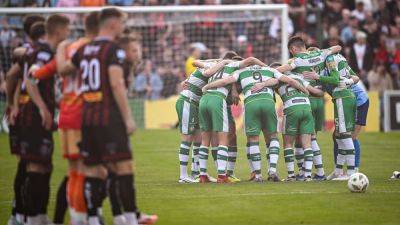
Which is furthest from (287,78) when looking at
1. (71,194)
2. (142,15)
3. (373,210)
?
(142,15)

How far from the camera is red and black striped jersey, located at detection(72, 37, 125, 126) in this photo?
36.1 feet

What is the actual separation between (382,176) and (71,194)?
28.1 feet

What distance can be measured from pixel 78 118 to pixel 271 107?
647 cm

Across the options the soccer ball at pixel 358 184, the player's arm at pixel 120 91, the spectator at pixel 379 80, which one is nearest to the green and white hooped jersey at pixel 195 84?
the soccer ball at pixel 358 184

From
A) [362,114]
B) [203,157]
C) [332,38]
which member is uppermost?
[332,38]

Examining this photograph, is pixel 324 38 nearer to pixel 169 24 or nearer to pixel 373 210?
pixel 169 24

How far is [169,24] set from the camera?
30.8 meters

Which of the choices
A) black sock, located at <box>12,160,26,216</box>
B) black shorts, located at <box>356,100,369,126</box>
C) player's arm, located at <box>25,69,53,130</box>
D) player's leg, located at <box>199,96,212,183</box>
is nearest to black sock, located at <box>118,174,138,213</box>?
player's arm, located at <box>25,69,53,130</box>

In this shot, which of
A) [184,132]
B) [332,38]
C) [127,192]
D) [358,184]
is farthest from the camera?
[332,38]

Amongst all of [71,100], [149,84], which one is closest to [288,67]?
[71,100]

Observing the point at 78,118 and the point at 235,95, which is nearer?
the point at 78,118

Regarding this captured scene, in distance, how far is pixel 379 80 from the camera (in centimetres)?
3253

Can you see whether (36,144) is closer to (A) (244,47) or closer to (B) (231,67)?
(B) (231,67)

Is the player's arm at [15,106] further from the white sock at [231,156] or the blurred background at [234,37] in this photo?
the blurred background at [234,37]
